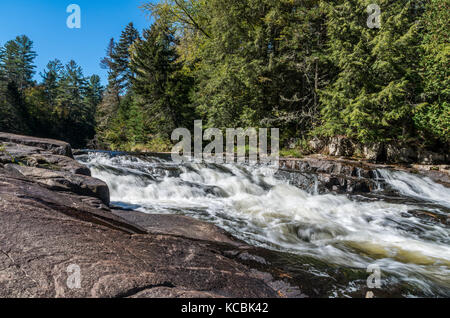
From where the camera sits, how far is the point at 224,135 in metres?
16.9

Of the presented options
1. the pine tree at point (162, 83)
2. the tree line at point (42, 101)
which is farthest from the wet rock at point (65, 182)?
the tree line at point (42, 101)

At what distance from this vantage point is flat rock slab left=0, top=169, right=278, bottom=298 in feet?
4.29

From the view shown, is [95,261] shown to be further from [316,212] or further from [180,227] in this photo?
[316,212]

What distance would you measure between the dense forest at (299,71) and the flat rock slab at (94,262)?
426 inches

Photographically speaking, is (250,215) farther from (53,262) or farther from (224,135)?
(224,135)

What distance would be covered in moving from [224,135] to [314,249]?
13.6 metres

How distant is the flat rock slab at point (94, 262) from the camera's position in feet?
4.29

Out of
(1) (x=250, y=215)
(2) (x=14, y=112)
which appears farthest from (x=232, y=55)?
(2) (x=14, y=112)

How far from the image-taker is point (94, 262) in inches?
60.1

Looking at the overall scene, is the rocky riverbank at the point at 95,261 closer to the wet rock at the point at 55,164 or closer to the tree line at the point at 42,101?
the wet rock at the point at 55,164

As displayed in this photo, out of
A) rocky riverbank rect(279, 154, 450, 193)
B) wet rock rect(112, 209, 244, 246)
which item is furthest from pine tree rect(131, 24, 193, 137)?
wet rock rect(112, 209, 244, 246)

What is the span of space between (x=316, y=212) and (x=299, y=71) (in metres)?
11.0

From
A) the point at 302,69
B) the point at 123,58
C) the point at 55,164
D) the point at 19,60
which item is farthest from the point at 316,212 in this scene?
the point at 19,60
